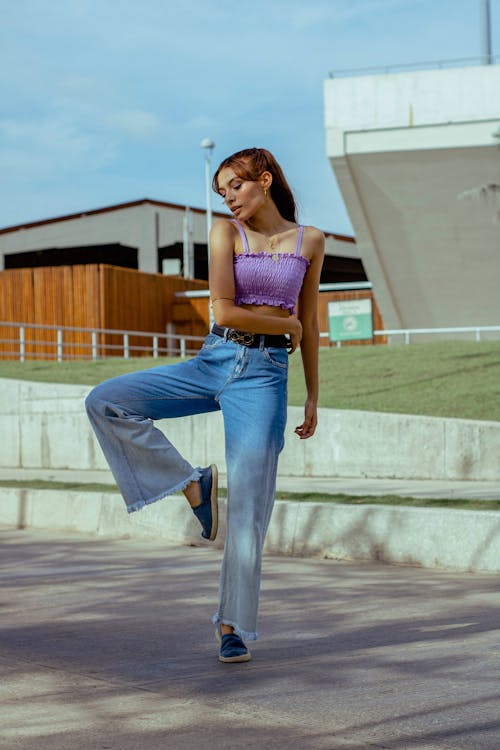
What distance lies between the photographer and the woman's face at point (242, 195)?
170 inches

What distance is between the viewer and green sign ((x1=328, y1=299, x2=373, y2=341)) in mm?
24672

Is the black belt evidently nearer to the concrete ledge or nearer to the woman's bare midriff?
the woman's bare midriff

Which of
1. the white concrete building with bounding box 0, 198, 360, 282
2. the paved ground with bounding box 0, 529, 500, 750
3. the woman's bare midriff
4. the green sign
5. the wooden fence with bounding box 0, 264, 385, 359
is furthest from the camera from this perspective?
the white concrete building with bounding box 0, 198, 360, 282

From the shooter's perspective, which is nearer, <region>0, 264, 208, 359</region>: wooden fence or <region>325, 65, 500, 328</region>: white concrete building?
<region>325, 65, 500, 328</region>: white concrete building

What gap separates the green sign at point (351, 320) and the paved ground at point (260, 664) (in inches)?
698

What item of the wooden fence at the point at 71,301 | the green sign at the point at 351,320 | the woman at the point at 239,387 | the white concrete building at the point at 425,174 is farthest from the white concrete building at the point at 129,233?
the woman at the point at 239,387

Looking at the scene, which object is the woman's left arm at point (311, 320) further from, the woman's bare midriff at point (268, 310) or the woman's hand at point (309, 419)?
the woman's bare midriff at point (268, 310)

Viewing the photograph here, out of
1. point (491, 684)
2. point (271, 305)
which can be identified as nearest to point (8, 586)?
point (271, 305)

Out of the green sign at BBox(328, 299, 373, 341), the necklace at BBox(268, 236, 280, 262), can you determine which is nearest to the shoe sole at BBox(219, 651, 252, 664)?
the necklace at BBox(268, 236, 280, 262)

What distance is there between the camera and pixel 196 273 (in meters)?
56.8

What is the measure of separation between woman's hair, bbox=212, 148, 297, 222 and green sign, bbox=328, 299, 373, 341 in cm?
2004

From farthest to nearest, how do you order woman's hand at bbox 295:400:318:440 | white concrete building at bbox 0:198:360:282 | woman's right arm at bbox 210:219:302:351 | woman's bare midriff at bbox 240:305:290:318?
white concrete building at bbox 0:198:360:282
woman's hand at bbox 295:400:318:440
woman's bare midriff at bbox 240:305:290:318
woman's right arm at bbox 210:219:302:351

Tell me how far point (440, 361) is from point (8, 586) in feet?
41.6

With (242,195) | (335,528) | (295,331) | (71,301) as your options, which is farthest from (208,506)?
(71,301)
